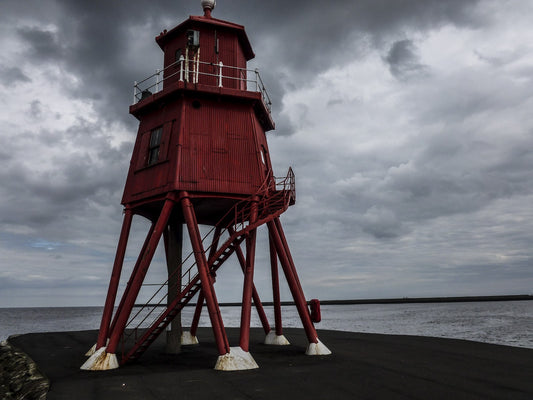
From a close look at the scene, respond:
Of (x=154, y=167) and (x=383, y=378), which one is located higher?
(x=154, y=167)

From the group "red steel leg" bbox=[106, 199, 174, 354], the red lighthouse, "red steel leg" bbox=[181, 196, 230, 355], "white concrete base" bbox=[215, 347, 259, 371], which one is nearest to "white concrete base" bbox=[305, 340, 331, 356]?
the red lighthouse

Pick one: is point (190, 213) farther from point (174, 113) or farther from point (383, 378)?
point (383, 378)

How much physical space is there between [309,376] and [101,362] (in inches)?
309

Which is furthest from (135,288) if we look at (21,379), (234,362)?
(21,379)

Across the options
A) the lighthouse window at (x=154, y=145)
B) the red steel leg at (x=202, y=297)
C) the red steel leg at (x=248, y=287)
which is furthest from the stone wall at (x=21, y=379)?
the lighthouse window at (x=154, y=145)

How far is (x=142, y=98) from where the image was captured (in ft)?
67.3

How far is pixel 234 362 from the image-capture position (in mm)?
14859

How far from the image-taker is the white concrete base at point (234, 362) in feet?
48.4

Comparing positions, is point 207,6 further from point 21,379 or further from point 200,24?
point 21,379

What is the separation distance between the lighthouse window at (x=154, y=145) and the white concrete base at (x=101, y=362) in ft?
27.1

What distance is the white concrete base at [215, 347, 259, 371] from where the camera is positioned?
48.4 ft

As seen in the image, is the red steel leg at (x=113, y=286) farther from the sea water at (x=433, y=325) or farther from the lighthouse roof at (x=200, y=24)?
the sea water at (x=433, y=325)

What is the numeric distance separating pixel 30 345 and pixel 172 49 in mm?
20594

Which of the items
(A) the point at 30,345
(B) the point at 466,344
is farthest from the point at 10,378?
(B) the point at 466,344
